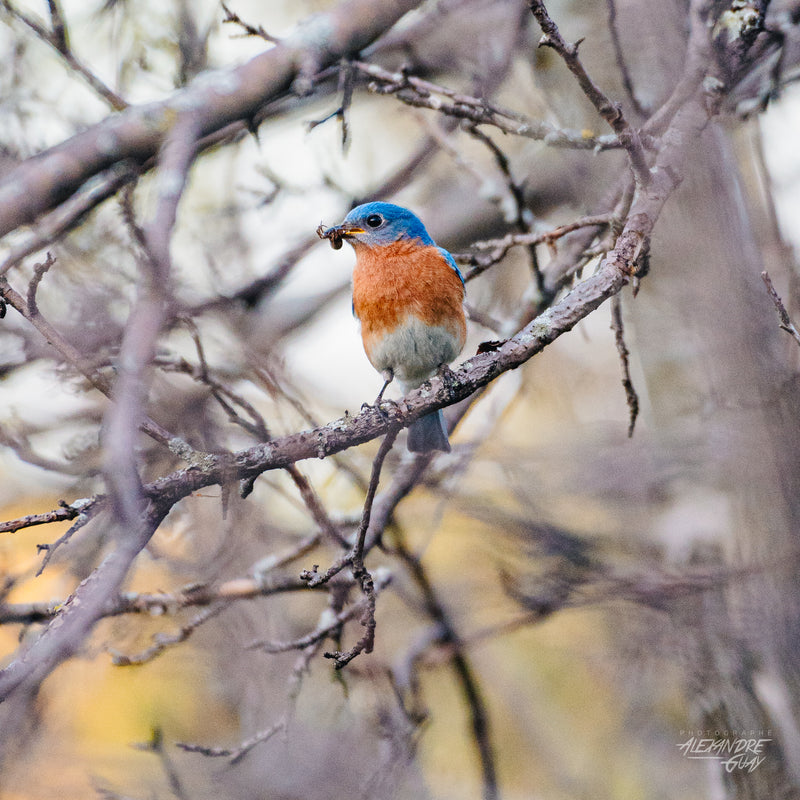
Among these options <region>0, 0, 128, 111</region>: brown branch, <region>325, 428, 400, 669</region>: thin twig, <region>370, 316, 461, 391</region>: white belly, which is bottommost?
<region>325, 428, 400, 669</region>: thin twig

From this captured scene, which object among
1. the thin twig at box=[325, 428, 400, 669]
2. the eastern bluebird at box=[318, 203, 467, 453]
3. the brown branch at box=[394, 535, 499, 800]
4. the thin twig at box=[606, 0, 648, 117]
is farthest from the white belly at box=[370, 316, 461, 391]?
the thin twig at box=[325, 428, 400, 669]

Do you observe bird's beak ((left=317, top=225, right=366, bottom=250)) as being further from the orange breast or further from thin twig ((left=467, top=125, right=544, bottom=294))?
thin twig ((left=467, top=125, right=544, bottom=294))

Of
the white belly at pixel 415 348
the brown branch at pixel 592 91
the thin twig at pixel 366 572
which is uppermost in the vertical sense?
the white belly at pixel 415 348

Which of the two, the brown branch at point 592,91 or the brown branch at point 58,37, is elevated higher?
the brown branch at point 58,37

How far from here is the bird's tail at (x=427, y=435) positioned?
4.39m

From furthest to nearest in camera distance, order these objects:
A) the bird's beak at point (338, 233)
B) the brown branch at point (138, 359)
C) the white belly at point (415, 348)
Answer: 1. the bird's beak at point (338, 233)
2. the white belly at point (415, 348)
3. the brown branch at point (138, 359)

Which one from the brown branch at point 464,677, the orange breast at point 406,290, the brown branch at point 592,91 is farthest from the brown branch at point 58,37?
the brown branch at point 464,677

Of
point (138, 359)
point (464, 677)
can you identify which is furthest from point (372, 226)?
point (138, 359)

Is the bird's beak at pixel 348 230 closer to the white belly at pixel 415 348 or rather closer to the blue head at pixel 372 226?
the blue head at pixel 372 226

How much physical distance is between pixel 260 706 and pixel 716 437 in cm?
275

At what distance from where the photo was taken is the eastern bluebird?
4387mm

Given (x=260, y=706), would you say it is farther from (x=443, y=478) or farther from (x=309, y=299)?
(x=309, y=299)

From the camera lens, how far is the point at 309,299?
6.35m

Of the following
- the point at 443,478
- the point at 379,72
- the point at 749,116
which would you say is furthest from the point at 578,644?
the point at 379,72
